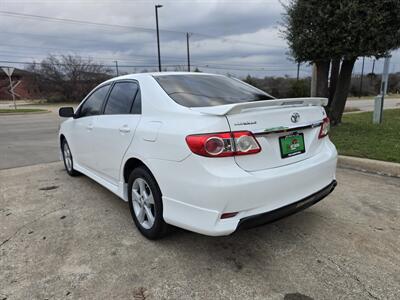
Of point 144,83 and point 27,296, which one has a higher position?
point 144,83

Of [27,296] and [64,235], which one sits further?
[64,235]

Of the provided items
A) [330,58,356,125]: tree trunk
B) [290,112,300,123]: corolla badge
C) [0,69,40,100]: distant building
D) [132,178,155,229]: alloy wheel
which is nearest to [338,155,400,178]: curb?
[290,112,300,123]: corolla badge

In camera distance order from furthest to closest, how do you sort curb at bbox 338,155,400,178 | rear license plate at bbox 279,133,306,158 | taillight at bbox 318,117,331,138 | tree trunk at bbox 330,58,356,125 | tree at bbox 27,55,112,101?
tree at bbox 27,55,112,101 → tree trunk at bbox 330,58,356,125 → curb at bbox 338,155,400,178 → taillight at bbox 318,117,331,138 → rear license plate at bbox 279,133,306,158

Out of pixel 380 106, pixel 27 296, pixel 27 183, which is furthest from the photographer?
pixel 380 106

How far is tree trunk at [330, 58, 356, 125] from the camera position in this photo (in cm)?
836

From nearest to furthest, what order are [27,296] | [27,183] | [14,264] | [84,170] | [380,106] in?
[27,296], [14,264], [84,170], [27,183], [380,106]

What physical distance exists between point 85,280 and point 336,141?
5.99 m

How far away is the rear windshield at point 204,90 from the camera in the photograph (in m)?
2.93

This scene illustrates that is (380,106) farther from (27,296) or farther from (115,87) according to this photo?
(27,296)

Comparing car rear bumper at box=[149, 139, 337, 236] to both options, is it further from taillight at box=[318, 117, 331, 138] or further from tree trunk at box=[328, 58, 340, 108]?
tree trunk at box=[328, 58, 340, 108]

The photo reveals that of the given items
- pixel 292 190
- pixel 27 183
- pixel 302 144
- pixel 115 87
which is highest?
pixel 115 87

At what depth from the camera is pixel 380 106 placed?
9.98m

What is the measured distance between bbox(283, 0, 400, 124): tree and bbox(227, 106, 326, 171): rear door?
497cm

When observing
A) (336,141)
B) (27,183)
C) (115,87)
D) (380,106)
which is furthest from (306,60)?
(27,183)
